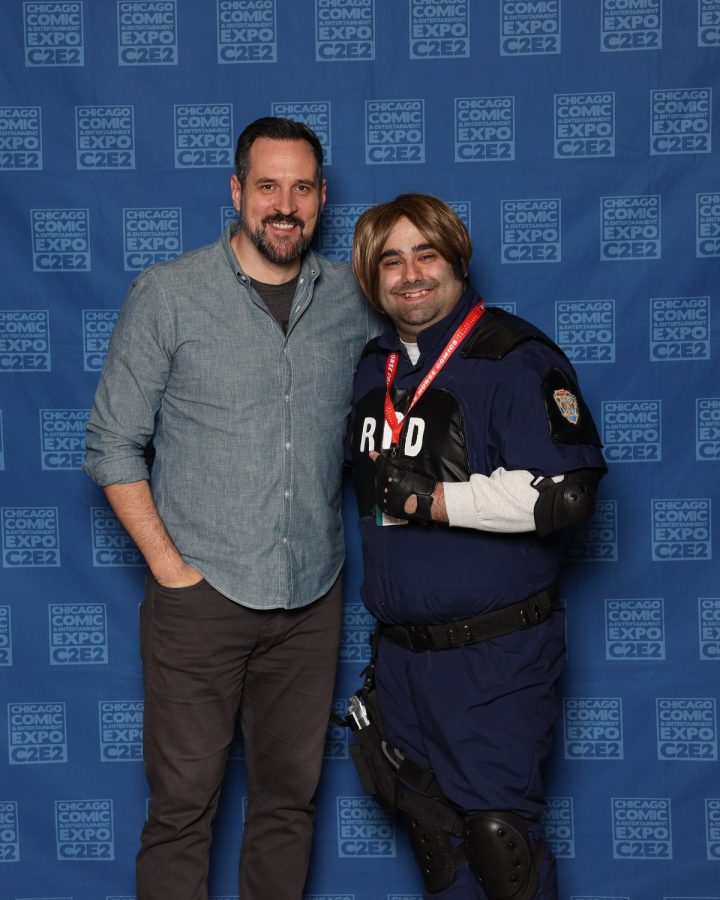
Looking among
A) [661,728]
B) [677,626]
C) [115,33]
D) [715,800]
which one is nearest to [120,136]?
[115,33]

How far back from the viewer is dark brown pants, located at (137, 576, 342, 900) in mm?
2334

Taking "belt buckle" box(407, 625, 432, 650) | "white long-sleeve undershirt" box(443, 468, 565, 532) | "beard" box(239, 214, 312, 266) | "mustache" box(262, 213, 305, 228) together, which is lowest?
"belt buckle" box(407, 625, 432, 650)

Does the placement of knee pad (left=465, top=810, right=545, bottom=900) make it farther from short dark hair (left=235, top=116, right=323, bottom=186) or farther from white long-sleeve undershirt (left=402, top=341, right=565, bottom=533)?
short dark hair (left=235, top=116, right=323, bottom=186)

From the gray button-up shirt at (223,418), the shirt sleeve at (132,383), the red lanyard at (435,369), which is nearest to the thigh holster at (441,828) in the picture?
the gray button-up shirt at (223,418)

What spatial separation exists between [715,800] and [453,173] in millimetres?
1878

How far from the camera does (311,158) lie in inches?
91.4

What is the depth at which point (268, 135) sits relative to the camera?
2295 mm

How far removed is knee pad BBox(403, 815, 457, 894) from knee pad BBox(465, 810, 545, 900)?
3.9 inches

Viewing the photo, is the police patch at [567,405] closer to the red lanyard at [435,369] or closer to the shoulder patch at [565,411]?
the shoulder patch at [565,411]

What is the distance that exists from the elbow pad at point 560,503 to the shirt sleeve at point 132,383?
89 cm

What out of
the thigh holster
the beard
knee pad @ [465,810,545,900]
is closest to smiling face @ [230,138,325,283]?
the beard

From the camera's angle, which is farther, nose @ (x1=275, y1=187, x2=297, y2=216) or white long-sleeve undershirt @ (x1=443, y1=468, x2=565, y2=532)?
nose @ (x1=275, y1=187, x2=297, y2=216)

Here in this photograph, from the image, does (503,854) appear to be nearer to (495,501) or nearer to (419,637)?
(419,637)

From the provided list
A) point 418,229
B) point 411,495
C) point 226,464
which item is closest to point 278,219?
point 418,229
